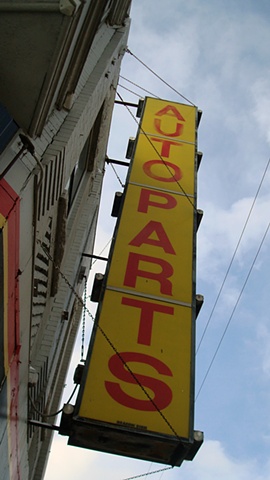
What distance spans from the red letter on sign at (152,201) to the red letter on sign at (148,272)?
4.88ft

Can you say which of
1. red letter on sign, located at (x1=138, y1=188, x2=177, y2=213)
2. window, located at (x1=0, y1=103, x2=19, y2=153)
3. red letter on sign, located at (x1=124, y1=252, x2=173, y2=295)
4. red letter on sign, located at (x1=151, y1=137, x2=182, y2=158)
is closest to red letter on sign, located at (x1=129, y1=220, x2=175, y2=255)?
red letter on sign, located at (x1=124, y1=252, x2=173, y2=295)

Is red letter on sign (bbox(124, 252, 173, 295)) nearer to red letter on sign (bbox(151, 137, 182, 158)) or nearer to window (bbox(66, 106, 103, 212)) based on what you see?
red letter on sign (bbox(151, 137, 182, 158))

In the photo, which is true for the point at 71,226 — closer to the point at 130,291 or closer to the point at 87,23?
the point at 130,291

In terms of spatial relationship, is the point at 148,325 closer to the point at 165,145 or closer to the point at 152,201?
the point at 152,201

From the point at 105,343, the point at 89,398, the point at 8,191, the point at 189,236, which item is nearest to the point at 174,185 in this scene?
the point at 189,236

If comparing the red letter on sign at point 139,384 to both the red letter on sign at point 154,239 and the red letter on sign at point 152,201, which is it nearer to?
the red letter on sign at point 154,239

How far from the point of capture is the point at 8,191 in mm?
4570

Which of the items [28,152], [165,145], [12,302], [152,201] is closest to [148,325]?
[12,302]

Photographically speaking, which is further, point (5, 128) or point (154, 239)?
point (154, 239)

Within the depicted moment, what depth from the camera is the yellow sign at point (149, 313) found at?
6504 millimetres

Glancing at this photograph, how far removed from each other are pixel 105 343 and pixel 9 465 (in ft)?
7.10

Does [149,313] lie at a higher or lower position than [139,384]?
higher

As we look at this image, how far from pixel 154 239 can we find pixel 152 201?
1.28m

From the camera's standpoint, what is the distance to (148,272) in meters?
8.45
